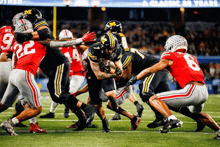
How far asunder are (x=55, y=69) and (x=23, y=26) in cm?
80

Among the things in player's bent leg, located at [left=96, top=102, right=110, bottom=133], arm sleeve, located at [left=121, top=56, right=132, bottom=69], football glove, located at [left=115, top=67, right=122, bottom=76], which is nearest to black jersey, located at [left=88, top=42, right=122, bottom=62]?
football glove, located at [left=115, top=67, right=122, bottom=76]

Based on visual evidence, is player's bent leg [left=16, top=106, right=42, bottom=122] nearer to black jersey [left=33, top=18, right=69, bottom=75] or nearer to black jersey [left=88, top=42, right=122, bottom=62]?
black jersey [left=33, top=18, right=69, bottom=75]

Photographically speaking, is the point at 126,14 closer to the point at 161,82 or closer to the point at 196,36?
the point at 196,36

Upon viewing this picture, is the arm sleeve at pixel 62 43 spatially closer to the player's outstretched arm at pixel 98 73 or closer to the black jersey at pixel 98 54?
the black jersey at pixel 98 54

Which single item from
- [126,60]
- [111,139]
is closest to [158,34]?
[126,60]

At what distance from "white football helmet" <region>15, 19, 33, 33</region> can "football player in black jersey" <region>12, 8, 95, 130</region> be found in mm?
81

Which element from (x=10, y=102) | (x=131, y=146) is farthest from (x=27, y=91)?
(x=131, y=146)

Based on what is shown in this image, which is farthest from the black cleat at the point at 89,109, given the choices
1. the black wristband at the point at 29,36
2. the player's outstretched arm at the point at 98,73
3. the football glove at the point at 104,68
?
the black wristband at the point at 29,36

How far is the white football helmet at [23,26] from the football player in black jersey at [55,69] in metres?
0.08

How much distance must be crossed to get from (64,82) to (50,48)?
57 centimetres

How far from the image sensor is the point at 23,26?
4555 millimetres

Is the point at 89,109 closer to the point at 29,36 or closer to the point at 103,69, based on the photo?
the point at 103,69

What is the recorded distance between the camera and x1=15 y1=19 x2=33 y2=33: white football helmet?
179 inches

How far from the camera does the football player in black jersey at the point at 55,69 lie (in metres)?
4.55
